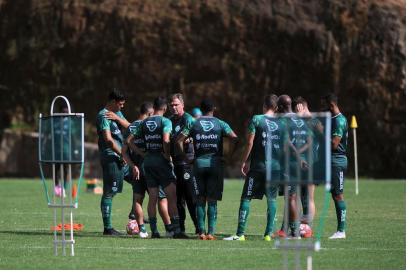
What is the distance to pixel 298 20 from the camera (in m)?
46.8

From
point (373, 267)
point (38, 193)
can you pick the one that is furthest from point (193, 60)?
point (373, 267)

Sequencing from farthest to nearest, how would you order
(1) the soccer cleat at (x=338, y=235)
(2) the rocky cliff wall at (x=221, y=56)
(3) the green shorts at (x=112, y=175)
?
(2) the rocky cliff wall at (x=221, y=56)
(3) the green shorts at (x=112, y=175)
(1) the soccer cleat at (x=338, y=235)

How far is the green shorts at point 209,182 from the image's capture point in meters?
17.8

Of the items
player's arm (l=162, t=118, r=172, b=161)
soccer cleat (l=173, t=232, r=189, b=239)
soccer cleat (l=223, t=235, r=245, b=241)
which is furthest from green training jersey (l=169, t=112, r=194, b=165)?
soccer cleat (l=223, t=235, r=245, b=241)

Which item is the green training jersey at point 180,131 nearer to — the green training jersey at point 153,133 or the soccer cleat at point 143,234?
the green training jersey at point 153,133

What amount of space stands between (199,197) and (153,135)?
1181 millimetres

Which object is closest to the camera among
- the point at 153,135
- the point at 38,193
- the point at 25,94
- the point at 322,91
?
the point at 153,135

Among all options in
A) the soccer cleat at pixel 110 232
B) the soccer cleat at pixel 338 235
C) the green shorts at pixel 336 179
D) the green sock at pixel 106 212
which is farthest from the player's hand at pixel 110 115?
the soccer cleat at pixel 338 235

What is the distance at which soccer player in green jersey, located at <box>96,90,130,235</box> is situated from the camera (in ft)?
61.1

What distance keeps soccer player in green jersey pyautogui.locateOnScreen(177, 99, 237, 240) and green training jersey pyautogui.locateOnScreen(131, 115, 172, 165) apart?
1.16 feet

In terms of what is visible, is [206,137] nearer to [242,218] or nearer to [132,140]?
[132,140]

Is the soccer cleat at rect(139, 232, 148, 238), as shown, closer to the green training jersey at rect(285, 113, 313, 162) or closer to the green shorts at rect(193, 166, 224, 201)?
the green shorts at rect(193, 166, 224, 201)

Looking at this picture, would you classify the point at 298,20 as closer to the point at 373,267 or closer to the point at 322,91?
the point at 322,91

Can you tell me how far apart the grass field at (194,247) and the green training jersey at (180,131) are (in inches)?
54.2
